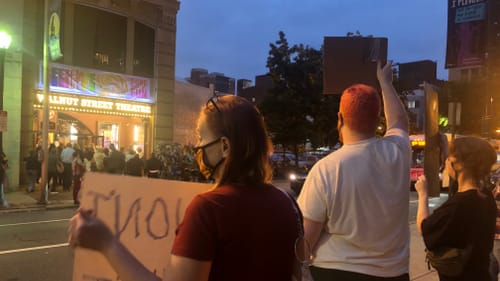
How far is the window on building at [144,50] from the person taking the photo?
72.6 ft

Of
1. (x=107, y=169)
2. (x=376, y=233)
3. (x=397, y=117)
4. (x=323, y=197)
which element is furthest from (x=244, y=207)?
(x=107, y=169)

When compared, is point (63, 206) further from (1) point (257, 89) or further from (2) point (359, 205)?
(1) point (257, 89)

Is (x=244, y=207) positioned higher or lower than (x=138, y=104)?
lower

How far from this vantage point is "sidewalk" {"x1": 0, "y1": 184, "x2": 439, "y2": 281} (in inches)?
253

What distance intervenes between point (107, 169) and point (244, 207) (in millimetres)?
15557

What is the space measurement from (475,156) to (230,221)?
213cm

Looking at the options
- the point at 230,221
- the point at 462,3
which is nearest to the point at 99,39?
the point at 230,221

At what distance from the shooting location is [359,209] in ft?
7.86

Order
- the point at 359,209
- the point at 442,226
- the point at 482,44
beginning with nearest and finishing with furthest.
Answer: the point at 359,209
the point at 442,226
the point at 482,44

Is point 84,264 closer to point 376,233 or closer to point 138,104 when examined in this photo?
point 376,233

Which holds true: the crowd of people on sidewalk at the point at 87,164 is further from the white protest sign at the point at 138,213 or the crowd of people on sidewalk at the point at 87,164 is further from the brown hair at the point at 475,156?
the white protest sign at the point at 138,213

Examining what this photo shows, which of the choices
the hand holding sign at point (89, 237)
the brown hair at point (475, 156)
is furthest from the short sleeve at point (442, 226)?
the hand holding sign at point (89, 237)

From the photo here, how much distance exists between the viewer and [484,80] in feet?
130

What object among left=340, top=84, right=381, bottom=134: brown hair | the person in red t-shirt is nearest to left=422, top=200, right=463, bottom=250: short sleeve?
left=340, top=84, right=381, bottom=134: brown hair
